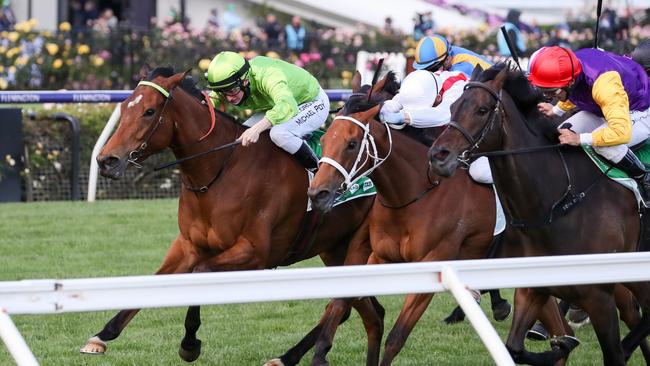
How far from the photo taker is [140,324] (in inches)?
276

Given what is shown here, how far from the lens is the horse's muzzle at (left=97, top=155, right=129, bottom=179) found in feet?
18.6

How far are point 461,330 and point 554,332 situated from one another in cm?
123

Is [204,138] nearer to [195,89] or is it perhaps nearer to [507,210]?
[195,89]

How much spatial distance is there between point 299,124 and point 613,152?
5.39 feet

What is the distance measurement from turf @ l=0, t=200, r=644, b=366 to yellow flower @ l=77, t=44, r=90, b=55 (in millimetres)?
5370

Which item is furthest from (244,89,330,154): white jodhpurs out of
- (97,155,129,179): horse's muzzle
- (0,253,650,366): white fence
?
(0,253,650,366): white fence

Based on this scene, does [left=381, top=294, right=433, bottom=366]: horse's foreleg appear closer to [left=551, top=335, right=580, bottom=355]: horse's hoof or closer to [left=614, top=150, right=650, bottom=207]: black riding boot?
[left=551, top=335, right=580, bottom=355]: horse's hoof

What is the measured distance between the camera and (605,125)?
5.53 meters

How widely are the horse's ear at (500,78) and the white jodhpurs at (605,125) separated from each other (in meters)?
0.56

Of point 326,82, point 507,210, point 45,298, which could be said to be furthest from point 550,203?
point 326,82

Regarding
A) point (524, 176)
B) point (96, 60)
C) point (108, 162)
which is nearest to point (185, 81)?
point (108, 162)

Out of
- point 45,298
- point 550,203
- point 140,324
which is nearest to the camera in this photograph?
point 45,298

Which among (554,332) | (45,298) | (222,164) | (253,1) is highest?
(45,298)

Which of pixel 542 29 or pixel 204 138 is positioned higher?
pixel 204 138
